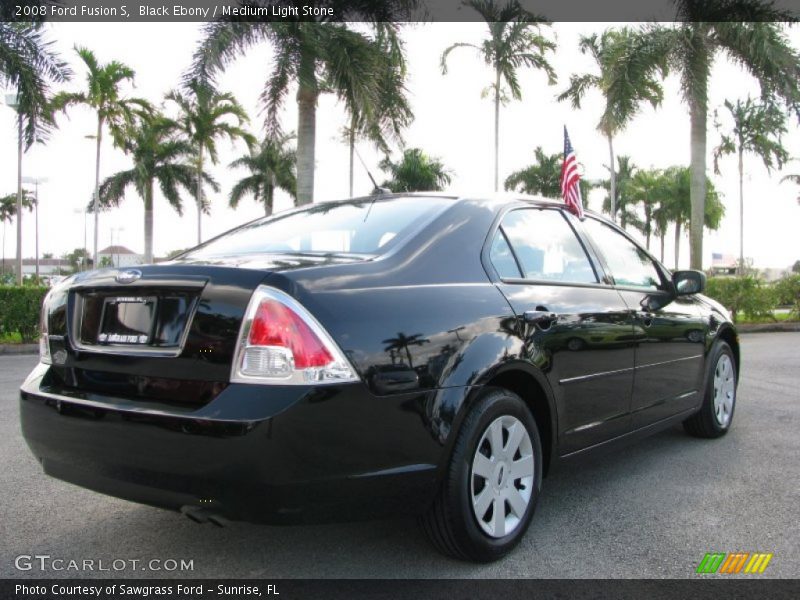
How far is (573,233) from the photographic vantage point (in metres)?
3.93

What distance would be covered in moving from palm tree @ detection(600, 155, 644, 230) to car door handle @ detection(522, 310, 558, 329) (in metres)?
57.3

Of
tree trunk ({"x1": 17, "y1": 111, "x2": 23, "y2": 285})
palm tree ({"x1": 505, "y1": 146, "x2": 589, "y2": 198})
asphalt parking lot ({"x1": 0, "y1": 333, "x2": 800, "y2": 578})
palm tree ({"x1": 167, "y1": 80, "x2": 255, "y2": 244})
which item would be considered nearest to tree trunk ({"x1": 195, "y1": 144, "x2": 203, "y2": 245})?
palm tree ({"x1": 167, "y1": 80, "x2": 255, "y2": 244})

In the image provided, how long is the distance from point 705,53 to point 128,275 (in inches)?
757

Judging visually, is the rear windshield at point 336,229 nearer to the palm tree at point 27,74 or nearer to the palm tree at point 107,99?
the palm tree at point 27,74

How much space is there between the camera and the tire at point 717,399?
16.4 ft

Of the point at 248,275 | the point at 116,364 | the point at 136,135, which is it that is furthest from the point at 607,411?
the point at 136,135

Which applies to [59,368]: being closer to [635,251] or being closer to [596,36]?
[635,251]

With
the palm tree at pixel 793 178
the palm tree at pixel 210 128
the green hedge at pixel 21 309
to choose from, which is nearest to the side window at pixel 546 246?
the green hedge at pixel 21 309

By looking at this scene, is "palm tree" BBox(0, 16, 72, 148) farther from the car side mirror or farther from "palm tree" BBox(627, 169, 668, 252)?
"palm tree" BBox(627, 169, 668, 252)

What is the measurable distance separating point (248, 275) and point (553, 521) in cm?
194

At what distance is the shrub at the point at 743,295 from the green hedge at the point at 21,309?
15.6 m

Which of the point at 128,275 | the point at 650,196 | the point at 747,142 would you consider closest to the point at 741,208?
the point at 747,142

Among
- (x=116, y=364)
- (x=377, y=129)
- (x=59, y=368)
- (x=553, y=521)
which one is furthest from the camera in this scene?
(x=377, y=129)

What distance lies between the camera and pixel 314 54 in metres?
16.1
